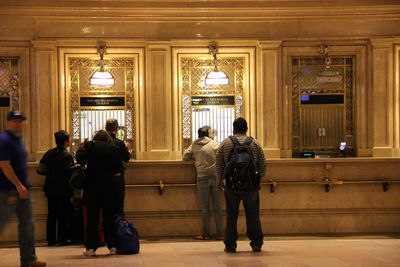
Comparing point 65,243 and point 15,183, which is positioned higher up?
point 15,183

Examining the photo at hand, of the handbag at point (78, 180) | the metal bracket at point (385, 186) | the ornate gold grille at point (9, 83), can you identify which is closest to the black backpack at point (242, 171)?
the handbag at point (78, 180)

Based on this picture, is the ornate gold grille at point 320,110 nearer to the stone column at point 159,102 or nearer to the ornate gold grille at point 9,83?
the stone column at point 159,102

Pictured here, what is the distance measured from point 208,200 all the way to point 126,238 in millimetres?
1983

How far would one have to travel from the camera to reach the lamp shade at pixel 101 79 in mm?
10828

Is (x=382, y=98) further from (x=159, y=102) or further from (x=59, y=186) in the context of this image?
(x=59, y=186)

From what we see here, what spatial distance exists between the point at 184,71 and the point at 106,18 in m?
1.92

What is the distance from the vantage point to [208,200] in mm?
8664

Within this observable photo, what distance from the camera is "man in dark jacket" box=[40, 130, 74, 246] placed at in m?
8.11

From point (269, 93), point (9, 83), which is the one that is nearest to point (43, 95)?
point (9, 83)

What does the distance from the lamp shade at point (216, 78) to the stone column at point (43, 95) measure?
3.07 m

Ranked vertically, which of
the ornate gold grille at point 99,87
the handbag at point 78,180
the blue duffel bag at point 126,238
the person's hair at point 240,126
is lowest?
the blue duffel bag at point 126,238

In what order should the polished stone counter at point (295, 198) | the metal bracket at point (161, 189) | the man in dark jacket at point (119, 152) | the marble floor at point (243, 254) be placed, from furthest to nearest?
the polished stone counter at point (295, 198) < the metal bracket at point (161, 189) < the man in dark jacket at point (119, 152) < the marble floor at point (243, 254)

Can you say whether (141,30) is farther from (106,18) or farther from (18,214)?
(18,214)

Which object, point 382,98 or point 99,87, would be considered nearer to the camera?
point 382,98
